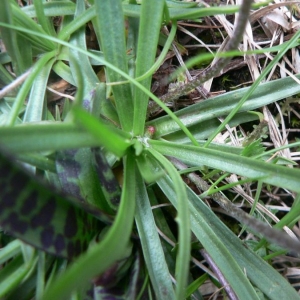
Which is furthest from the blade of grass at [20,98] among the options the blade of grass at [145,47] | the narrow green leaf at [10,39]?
the blade of grass at [145,47]

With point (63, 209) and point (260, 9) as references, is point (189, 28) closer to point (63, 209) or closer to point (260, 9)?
point (260, 9)

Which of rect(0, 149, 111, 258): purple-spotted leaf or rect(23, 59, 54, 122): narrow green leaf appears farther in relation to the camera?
rect(23, 59, 54, 122): narrow green leaf

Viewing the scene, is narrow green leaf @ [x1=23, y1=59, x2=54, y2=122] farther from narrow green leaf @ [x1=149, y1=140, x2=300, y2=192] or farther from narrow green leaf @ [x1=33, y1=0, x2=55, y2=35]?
narrow green leaf @ [x1=149, y1=140, x2=300, y2=192]

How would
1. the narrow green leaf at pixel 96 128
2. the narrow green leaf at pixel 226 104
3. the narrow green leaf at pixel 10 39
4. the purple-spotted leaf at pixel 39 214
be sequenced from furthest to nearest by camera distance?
the narrow green leaf at pixel 226 104 → the narrow green leaf at pixel 10 39 → the purple-spotted leaf at pixel 39 214 → the narrow green leaf at pixel 96 128

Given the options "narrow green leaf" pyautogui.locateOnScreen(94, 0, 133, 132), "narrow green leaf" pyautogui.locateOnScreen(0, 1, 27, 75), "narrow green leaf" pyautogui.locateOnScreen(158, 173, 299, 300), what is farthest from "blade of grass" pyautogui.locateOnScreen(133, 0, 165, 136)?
"narrow green leaf" pyautogui.locateOnScreen(0, 1, 27, 75)

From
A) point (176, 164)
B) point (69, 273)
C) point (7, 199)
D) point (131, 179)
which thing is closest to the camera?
point (69, 273)

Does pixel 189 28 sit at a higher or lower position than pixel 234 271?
higher

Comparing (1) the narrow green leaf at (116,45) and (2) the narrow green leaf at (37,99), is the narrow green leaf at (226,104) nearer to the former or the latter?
(1) the narrow green leaf at (116,45)

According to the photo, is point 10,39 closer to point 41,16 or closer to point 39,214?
point 41,16

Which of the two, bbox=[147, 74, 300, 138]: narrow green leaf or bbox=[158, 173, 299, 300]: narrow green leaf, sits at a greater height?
bbox=[147, 74, 300, 138]: narrow green leaf

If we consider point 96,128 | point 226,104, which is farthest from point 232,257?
point 96,128

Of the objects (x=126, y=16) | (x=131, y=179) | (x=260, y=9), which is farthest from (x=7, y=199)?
(x=260, y=9)
